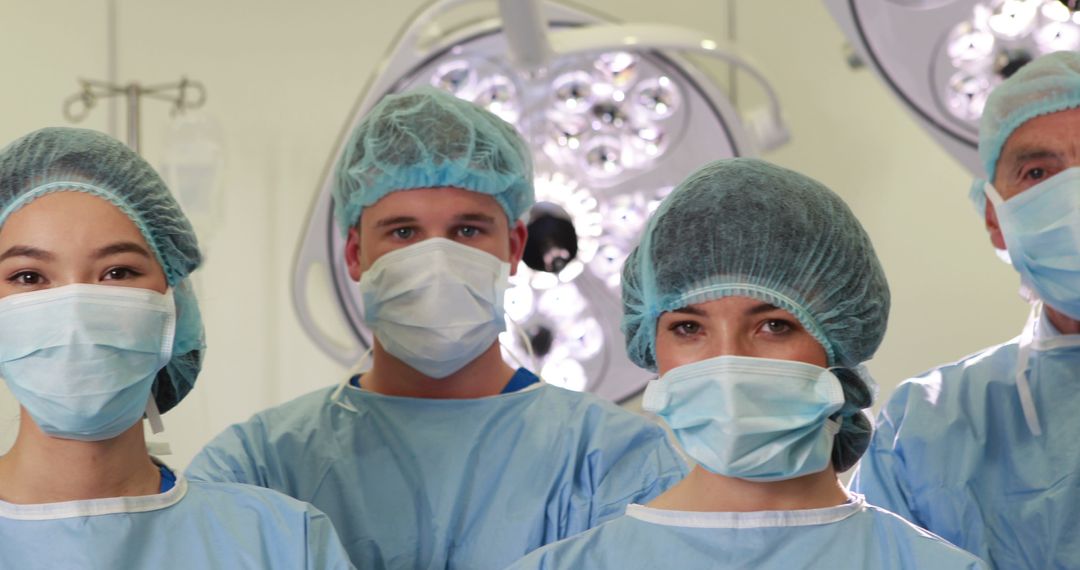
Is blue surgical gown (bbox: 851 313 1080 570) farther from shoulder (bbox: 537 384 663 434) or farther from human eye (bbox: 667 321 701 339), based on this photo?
human eye (bbox: 667 321 701 339)

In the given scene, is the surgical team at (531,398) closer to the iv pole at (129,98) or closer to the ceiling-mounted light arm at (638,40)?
the ceiling-mounted light arm at (638,40)

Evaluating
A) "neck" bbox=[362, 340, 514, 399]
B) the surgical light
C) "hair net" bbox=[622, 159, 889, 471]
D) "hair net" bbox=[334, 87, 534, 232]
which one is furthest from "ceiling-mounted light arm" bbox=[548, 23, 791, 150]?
"hair net" bbox=[622, 159, 889, 471]

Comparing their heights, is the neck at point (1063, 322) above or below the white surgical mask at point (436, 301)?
below

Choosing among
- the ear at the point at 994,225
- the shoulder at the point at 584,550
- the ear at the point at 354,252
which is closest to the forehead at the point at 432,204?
the ear at the point at 354,252

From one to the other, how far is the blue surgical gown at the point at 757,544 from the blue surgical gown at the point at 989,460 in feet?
1.75

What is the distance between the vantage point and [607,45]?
2957 mm

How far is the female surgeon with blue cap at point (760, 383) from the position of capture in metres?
1.72

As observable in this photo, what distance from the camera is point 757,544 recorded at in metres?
1.73

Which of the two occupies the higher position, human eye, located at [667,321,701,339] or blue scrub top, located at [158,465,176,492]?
human eye, located at [667,321,701,339]

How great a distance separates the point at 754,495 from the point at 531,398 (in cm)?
66

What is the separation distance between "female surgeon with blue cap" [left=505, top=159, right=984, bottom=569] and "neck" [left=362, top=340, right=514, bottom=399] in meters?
0.60

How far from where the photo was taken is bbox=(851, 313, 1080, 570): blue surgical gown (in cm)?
221

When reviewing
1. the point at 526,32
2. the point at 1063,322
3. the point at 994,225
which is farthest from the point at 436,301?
the point at 1063,322

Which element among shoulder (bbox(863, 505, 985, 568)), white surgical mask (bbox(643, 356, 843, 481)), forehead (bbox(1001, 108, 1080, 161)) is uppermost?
forehead (bbox(1001, 108, 1080, 161))
